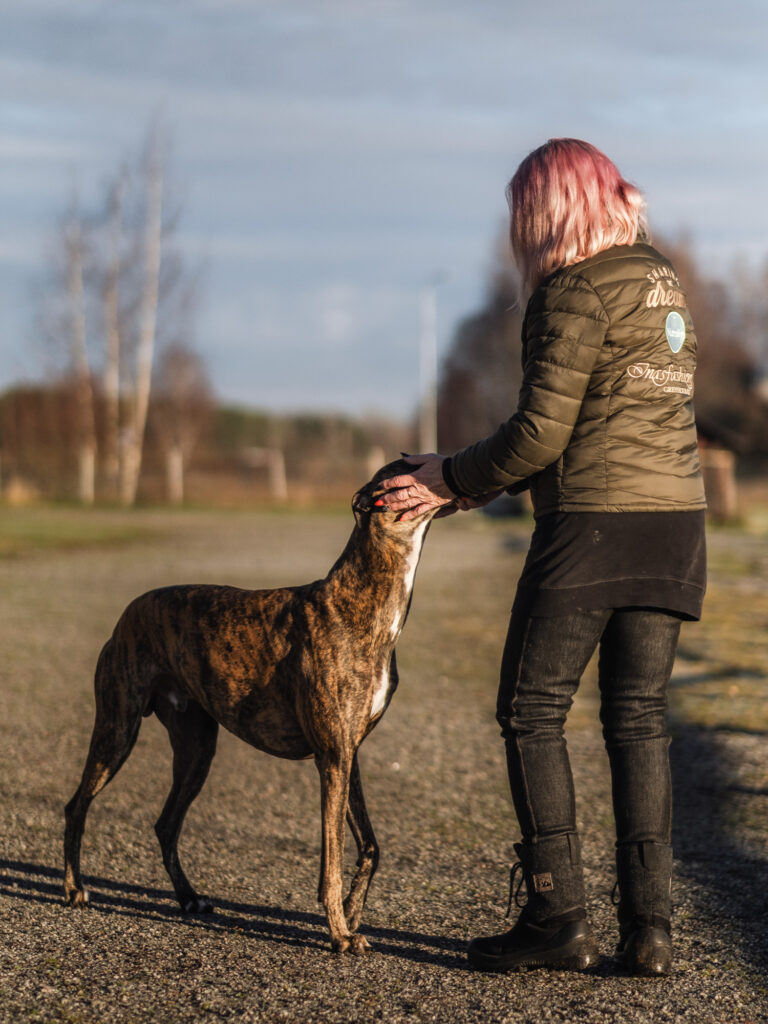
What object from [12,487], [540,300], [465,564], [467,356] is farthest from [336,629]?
[467,356]

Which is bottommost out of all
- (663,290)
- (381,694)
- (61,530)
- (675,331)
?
(61,530)

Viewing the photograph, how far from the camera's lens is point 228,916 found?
4.04 m

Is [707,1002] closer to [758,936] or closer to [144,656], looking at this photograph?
[758,936]

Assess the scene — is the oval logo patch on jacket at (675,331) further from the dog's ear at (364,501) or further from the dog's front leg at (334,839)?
the dog's front leg at (334,839)

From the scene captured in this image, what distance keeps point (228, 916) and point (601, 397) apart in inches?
82.6

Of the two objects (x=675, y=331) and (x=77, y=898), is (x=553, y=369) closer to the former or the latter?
(x=675, y=331)

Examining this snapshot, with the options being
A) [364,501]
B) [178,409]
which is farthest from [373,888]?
[178,409]

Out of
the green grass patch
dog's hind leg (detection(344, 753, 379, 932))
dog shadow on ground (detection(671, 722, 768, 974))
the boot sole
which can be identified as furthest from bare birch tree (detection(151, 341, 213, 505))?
Result: the boot sole

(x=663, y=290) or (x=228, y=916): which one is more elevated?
(x=663, y=290)

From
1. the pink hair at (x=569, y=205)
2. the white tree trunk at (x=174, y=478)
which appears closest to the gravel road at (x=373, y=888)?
the pink hair at (x=569, y=205)

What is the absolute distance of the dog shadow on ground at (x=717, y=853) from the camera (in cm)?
385

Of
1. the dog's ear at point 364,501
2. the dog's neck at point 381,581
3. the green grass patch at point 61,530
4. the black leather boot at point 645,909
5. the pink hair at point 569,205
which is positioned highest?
the pink hair at point 569,205

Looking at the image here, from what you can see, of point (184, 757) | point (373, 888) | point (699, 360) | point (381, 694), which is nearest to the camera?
point (381, 694)

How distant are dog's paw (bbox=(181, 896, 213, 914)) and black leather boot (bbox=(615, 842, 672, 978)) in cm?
138
